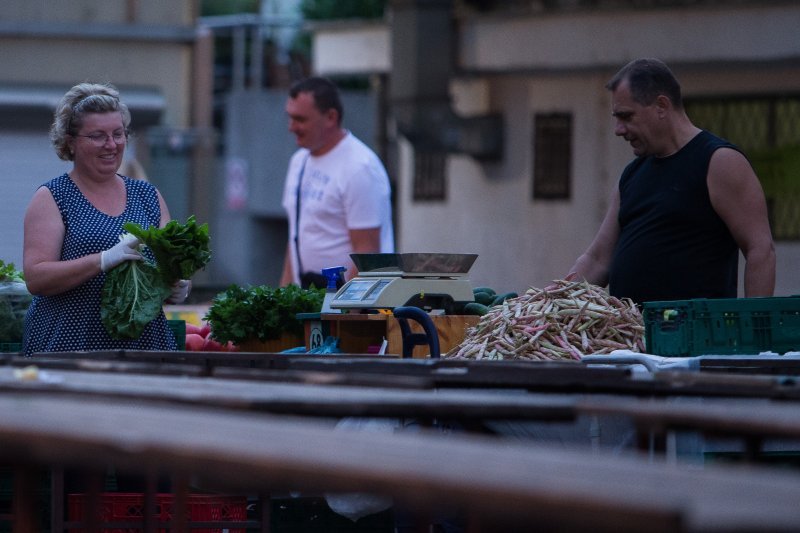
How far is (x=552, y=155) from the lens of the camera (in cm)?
2000

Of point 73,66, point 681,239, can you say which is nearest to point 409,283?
point 681,239

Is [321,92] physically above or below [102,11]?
below

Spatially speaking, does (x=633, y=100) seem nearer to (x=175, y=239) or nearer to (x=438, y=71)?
(x=175, y=239)

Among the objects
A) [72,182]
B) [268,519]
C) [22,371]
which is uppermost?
[72,182]

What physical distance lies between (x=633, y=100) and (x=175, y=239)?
6.37 feet

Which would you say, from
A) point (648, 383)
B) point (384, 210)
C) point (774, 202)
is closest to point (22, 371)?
point (648, 383)

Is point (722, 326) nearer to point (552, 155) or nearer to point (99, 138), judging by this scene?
point (99, 138)

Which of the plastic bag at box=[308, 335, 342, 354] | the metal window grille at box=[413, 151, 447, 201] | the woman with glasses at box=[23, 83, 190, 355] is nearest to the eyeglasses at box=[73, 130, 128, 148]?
the woman with glasses at box=[23, 83, 190, 355]

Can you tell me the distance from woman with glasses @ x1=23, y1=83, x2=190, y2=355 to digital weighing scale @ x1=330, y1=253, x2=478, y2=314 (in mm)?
750

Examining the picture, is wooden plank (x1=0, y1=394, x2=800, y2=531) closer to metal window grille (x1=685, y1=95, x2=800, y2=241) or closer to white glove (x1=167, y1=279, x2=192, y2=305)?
white glove (x1=167, y1=279, x2=192, y2=305)

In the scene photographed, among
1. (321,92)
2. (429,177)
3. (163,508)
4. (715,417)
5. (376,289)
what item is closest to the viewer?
(715,417)

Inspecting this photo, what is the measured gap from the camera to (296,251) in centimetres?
881

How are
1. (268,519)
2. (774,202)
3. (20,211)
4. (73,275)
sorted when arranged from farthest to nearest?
(20,211) < (774,202) < (73,275) < (268,519)

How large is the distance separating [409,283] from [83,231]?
4.39 ft
